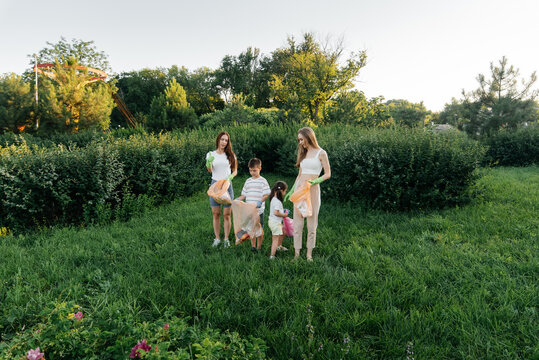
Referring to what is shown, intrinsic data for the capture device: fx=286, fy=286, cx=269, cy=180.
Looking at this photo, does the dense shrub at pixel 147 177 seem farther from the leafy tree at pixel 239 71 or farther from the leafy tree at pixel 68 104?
the leafy tree at pixel 239 71

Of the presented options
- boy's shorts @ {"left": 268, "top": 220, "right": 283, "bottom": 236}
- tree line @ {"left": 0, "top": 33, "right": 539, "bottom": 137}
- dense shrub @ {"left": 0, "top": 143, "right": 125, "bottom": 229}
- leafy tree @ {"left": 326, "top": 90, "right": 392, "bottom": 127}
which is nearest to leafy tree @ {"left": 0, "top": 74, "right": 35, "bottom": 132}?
tree line @ {"left": 0, "top": 33, "right": 539, "bottom": 137}

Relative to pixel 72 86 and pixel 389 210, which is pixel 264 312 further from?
pixel 72 86

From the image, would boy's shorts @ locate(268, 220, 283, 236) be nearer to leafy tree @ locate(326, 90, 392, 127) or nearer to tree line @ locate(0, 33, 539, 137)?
tree line @ locate(0, 33, 539, 137)

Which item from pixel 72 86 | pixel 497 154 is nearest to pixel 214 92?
pixel 72 86

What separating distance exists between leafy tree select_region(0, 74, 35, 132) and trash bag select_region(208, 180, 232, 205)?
2612 centimetres

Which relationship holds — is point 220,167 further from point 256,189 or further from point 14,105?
point 14,105

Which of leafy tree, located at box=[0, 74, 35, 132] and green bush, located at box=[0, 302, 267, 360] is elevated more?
leafy tree, located at box=[0, 74, 35, 132]

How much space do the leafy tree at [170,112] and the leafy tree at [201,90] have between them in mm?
21767

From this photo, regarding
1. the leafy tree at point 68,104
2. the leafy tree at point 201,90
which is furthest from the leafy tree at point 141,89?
the leafy tree at point 68,104

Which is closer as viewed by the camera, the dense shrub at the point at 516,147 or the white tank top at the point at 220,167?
the white tank top at the point at 220,167

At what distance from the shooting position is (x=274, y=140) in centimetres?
1420

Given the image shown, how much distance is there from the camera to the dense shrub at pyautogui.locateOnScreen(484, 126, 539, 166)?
15.4m

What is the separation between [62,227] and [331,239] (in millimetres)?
5830

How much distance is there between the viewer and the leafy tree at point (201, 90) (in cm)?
5047
